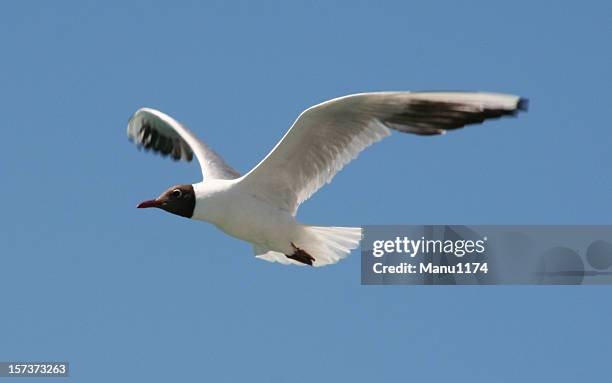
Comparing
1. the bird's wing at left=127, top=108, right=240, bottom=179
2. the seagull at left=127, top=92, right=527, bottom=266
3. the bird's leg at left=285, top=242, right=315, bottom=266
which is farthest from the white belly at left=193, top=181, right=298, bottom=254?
the bird's wing at left=127, top=108, right=240, bottom=179

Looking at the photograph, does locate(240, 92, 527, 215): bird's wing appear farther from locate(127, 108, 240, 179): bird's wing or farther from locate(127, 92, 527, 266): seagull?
locate(127, 108, 240, 179): bird's wing

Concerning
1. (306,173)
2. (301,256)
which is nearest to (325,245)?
(301,256)

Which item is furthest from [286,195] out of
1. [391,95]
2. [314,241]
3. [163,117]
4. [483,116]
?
[163,117]

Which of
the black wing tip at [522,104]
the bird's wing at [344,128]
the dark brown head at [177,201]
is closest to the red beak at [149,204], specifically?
the dark brown head at [177,201]

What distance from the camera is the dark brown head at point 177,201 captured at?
30.7 ft

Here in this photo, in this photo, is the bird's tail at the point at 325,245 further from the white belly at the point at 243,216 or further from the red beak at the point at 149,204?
the red beak at the point at 149,204

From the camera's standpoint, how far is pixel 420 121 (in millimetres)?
8297

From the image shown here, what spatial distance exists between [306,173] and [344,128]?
597 mm

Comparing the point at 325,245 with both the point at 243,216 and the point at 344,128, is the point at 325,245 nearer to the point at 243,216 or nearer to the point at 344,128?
the point at 243,216

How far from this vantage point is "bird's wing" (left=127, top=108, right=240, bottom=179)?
11.0m

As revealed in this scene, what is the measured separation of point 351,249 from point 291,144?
1.15 meters

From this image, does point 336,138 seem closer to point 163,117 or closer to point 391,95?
point 391,95

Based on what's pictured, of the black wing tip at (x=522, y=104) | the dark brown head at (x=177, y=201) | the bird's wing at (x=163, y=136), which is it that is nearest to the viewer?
the black wing tip at (x=522, y=104)

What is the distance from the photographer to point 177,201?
9.42 meters
